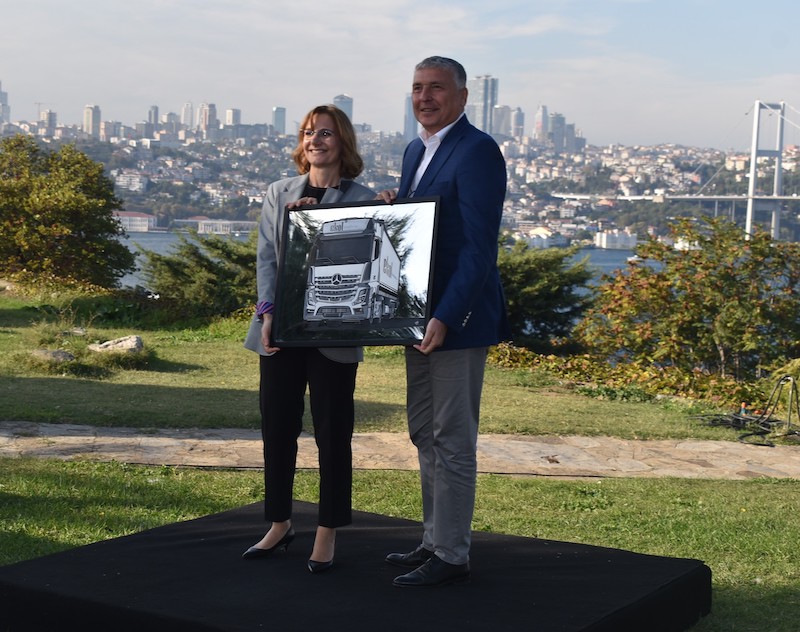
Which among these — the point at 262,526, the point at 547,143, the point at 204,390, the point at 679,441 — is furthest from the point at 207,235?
the point at 547,143

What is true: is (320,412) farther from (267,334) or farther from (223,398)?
(223,398)

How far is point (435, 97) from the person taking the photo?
3365 mm

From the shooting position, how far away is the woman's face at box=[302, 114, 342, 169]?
137 inches

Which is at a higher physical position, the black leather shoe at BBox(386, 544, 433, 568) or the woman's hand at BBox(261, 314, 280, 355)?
the woman's hand at BBox(261, 314, 280, 355)

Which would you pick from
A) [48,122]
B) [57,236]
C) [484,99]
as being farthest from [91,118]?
[57,236]

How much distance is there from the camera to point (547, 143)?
177875 millimetres

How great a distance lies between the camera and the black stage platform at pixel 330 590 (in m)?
2.96

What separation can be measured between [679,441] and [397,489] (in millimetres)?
3049

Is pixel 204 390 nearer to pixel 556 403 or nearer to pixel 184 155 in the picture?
pixel 556 403

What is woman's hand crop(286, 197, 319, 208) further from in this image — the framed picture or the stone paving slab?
the stone paving slab

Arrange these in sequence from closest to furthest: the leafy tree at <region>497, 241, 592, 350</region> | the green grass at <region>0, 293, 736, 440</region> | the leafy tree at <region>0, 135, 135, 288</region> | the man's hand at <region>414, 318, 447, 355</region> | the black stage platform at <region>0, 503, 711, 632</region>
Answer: the black stage platform at <region>0, 503, 711, 632</region> → the man's hand at <region>414, 318, 447, 355</region> → the green grass at <region>0, 293, 736, 440</region> → the leafy tree at <region>497, 241, 592, 350</region> → the leafy tree at <region>0, 135, 135, 288</region>

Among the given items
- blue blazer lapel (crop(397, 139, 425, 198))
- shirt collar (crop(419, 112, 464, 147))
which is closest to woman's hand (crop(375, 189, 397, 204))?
blue blazer lapel (crop(397, 139, 425, 198))

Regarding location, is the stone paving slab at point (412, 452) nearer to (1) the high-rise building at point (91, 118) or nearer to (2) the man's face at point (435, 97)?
(2) the man's face at point (435, 97)

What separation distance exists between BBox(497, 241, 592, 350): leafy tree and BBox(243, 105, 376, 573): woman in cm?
1241
